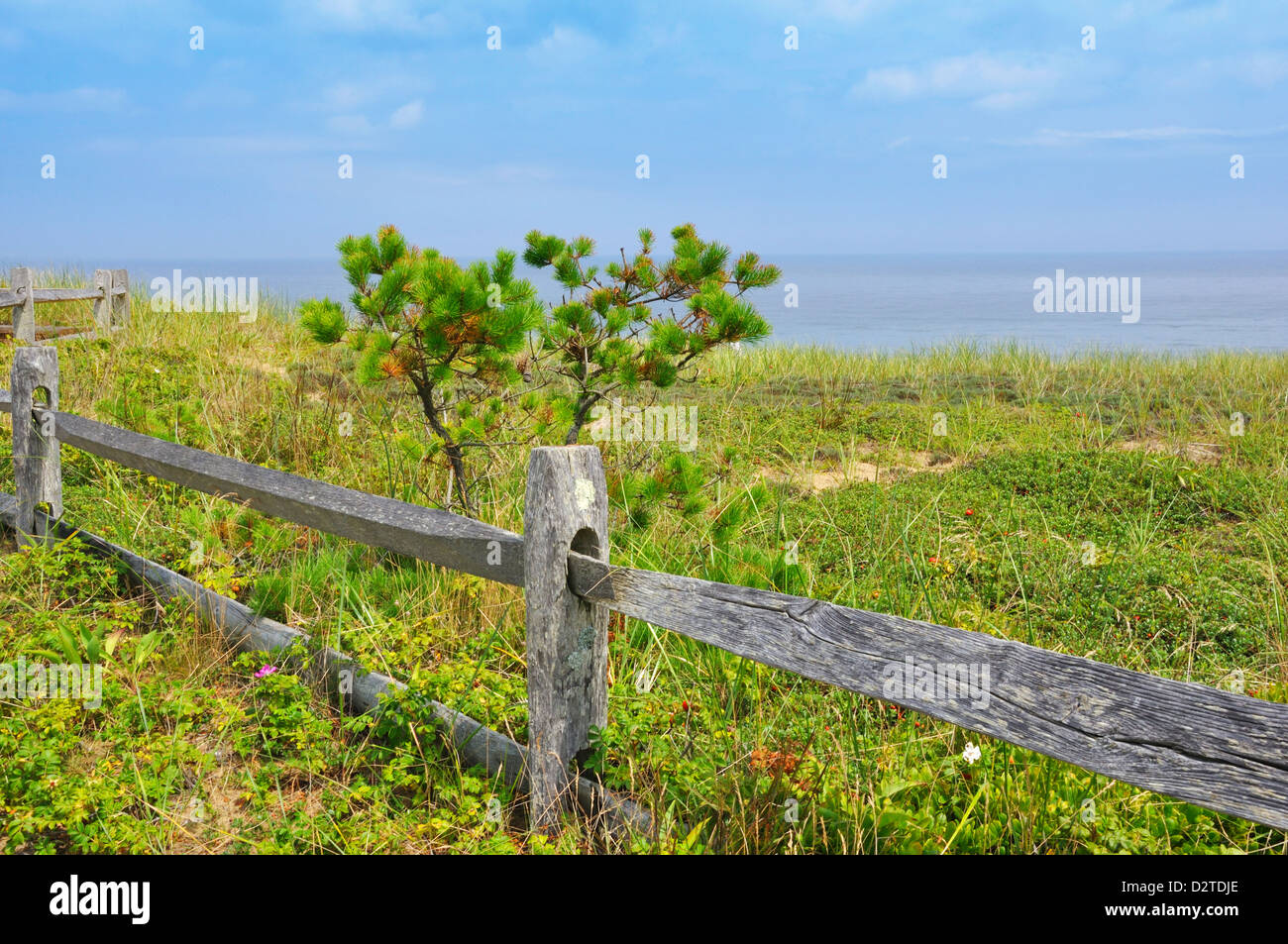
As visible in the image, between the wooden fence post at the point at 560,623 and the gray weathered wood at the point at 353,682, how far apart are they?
0.15 metres

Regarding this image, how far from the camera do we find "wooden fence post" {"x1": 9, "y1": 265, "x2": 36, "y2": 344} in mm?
13181

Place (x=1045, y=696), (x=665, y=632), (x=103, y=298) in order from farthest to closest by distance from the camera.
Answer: (x=103, y=298) → (x=665, y=632) → (x=1045, y=696)

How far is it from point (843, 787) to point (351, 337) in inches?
145

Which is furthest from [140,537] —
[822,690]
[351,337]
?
[822,690]

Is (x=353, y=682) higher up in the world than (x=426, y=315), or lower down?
lower down

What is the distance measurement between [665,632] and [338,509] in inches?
62.3

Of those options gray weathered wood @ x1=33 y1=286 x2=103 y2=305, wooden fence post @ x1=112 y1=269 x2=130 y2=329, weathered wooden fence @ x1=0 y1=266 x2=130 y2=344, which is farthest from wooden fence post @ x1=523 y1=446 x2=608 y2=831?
wooden fence post @ x1=112 y1=269 x2=130 y2=329

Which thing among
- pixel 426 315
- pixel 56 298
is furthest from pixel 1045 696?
pixel 56 298

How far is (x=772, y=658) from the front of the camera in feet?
7.94

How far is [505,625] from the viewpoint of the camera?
166 inches

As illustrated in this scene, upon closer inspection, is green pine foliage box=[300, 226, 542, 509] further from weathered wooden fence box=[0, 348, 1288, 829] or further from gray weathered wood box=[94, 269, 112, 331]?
gray weathered wood box=[94, 269, 112, 331]

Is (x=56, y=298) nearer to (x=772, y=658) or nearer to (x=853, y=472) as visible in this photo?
(x=853, y=472)

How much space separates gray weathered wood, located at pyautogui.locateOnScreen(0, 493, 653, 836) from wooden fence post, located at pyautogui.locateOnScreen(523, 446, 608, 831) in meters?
0.15
